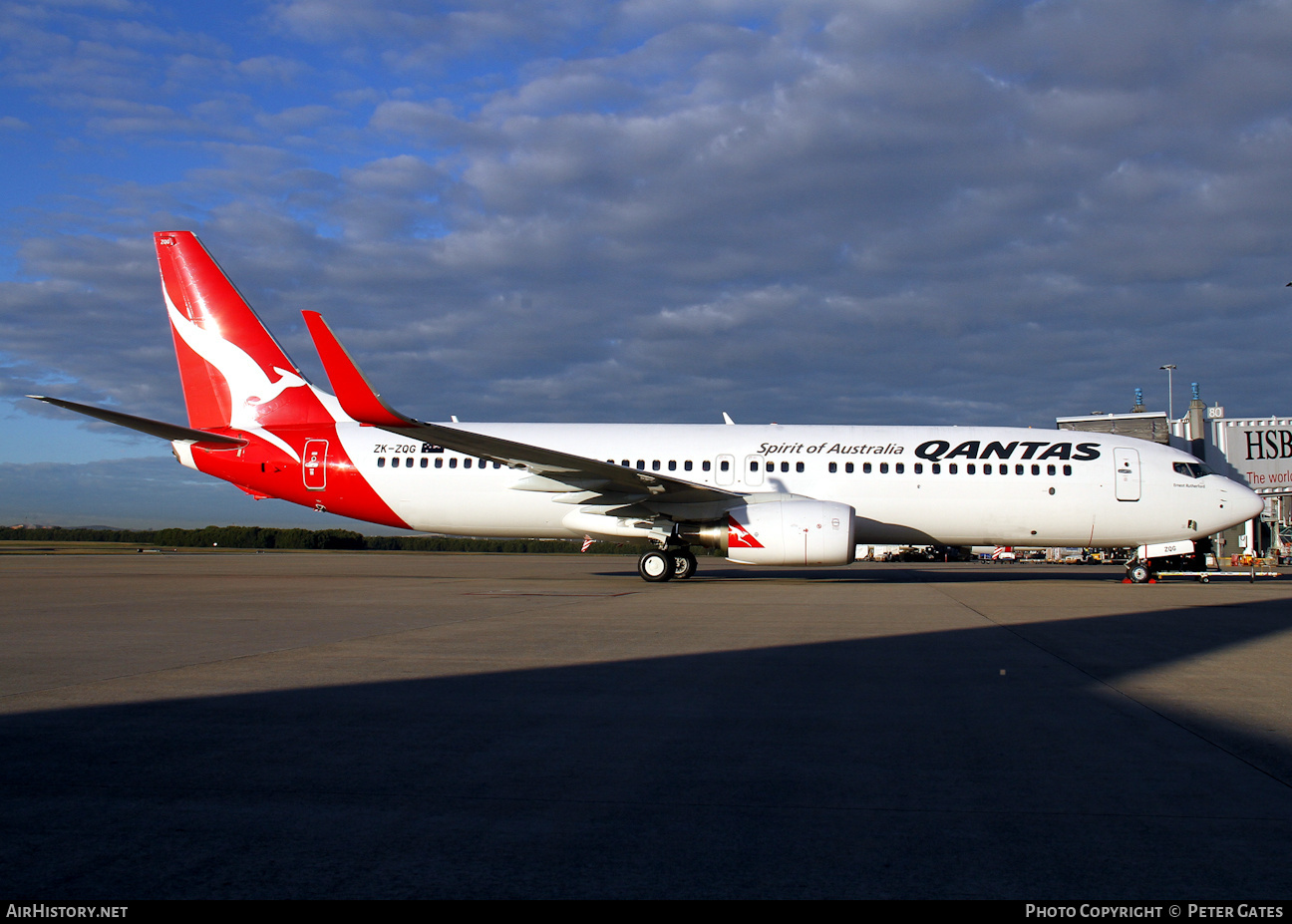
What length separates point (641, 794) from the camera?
342cm

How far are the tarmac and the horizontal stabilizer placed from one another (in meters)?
6.85

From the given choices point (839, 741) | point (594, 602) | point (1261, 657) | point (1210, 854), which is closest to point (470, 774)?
point (839, 741)

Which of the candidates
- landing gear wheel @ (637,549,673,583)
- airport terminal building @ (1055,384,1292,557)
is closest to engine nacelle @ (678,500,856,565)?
landing gear wheel @ (637,549,673,583)

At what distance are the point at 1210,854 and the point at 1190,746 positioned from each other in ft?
5.48

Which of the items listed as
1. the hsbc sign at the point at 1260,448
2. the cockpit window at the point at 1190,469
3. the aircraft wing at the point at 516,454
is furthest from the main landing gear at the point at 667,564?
the hsbc sign at the point at 1260,448

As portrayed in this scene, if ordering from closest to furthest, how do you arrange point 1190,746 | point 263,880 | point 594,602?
point 263,880 < point 1190,746 < point 594,602

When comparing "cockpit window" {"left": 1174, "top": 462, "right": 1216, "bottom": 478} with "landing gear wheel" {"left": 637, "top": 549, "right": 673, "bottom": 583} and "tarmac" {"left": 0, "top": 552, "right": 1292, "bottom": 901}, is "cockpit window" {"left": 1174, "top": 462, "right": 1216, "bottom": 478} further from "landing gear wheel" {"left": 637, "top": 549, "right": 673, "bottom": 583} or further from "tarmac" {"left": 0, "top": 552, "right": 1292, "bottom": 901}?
"landing gear wheel" {"left": 637, "top": 549, "right": 673, "bottom": 583}

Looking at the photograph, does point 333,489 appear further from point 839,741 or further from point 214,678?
point 839,741

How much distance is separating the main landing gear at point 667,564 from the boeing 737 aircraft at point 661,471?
0.03 meters

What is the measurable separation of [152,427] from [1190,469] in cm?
Result: 2095

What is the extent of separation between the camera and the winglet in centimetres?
1395

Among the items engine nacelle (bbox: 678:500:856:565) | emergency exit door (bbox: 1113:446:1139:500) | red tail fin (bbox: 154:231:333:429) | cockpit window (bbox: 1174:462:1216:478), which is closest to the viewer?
engine nacelle (bbox: 678:500:856:565)

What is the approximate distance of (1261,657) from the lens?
24.0 feet

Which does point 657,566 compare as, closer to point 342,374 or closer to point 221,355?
point 342,374
